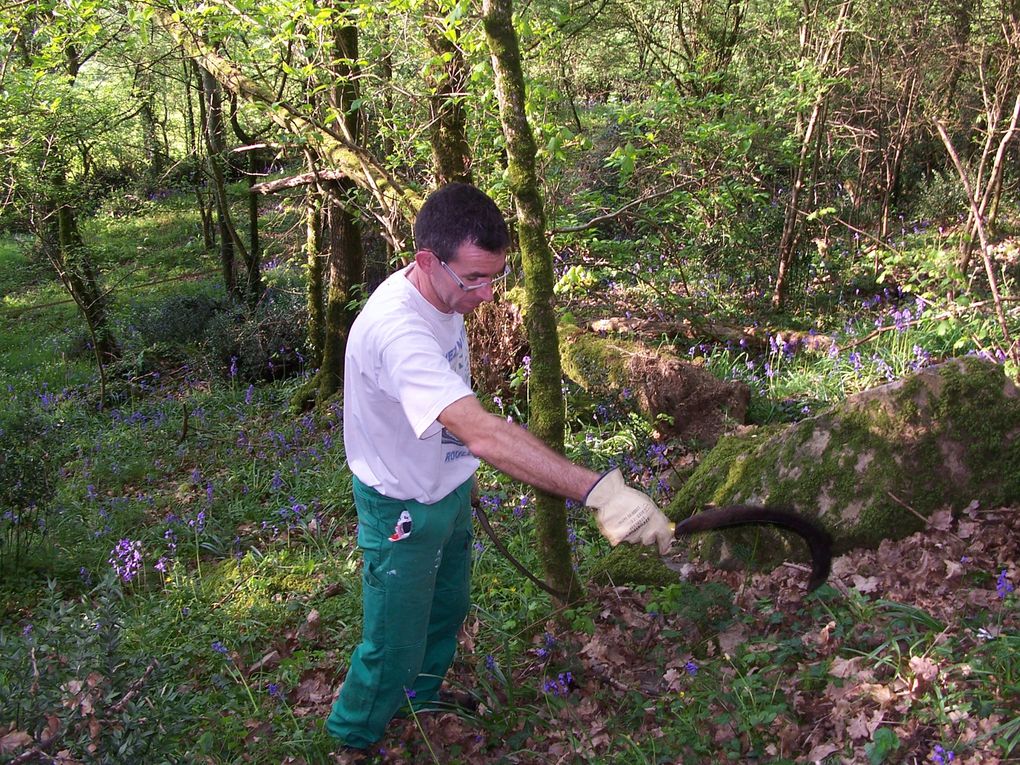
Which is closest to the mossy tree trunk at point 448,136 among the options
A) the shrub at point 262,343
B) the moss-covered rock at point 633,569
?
the moss-covered rock at point 633,569

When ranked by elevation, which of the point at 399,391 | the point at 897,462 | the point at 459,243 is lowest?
the point at 897,462

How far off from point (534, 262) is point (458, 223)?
903mm

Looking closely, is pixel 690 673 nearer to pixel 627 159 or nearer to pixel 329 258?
pixel 627 159

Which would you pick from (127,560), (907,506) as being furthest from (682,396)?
(127,560)

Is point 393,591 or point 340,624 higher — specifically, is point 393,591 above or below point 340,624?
above

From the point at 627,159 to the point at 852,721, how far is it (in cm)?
309

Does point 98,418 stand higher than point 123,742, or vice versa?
point 123,742

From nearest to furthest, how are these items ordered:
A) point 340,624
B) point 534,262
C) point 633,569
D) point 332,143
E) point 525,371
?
point 534,262
point 633,569
point 340,624
point 525,371
point 332,143

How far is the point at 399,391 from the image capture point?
8.36ft

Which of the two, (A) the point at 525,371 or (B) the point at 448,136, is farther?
(B) the point at 448,136

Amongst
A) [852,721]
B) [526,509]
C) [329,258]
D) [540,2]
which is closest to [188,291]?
[329,258]

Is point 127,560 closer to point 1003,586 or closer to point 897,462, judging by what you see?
point 897,462

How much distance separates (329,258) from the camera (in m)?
8.77

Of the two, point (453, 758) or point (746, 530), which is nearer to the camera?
point (453, 758)
